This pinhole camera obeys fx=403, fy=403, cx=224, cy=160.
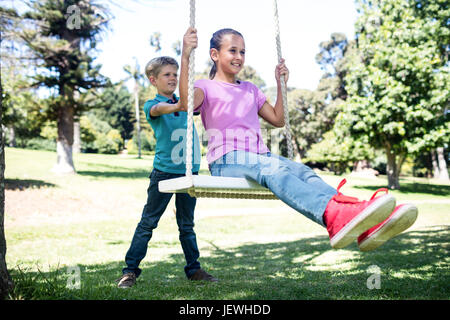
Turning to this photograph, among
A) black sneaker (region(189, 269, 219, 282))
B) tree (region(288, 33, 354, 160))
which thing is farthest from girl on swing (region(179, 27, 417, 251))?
tree (region(288, 33, 354, 160))

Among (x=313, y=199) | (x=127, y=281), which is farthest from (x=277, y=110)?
(x=127, y=281)

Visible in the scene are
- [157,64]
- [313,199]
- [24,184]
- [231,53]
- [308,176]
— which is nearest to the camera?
[313,199]

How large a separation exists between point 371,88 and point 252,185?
586 inches

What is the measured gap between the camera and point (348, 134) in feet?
55.7

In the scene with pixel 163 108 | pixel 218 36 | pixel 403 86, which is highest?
pixel 403 86

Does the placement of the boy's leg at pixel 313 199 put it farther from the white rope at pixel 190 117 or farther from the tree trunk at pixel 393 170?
the tree trunk at pixel 393 170

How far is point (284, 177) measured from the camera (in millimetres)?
2404

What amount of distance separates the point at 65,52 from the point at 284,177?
46.9ft

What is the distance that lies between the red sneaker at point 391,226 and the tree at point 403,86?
45.2ft

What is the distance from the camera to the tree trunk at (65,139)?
51.1ft

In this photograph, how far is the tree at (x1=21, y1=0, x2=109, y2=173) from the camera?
14.6m

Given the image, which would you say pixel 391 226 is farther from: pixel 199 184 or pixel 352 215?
pixel 199 184

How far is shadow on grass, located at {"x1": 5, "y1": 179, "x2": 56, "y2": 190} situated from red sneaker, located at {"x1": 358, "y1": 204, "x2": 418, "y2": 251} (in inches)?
447
